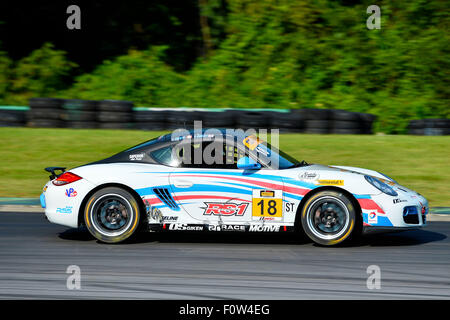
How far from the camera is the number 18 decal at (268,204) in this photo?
6.45m

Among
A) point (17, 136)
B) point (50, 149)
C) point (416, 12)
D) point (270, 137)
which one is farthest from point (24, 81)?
point (416, 12)

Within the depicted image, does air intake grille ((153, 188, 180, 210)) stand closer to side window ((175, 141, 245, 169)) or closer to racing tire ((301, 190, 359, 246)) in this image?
side window ((175, 141, 245, 169))

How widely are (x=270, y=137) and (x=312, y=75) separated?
25.1ft

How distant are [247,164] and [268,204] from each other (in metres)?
0.50

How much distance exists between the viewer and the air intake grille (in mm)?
6531

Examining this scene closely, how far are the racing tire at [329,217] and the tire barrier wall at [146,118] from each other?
8.17 metres

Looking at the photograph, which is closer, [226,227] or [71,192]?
[226,227]

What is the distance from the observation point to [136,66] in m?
22.0

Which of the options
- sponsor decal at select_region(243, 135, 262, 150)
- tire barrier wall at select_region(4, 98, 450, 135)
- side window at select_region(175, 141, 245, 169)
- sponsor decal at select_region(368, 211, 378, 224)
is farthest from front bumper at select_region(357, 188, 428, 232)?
tire barrier wall at select_region(4, 98, 450, 135)

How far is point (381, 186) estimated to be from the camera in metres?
6.57

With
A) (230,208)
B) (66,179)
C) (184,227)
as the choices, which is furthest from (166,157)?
(66,179)

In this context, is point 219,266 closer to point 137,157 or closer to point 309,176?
point 309,176

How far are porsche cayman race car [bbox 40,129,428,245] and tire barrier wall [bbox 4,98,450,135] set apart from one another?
26.0 ft
